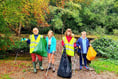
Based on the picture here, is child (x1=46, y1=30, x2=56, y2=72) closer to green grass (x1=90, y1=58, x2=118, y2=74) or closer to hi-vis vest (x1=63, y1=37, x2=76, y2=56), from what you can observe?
hi-vis vest (x1=63, y1=37, x2=76, y2=56)

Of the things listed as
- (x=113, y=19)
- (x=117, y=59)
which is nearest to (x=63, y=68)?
(x=117, y=59)

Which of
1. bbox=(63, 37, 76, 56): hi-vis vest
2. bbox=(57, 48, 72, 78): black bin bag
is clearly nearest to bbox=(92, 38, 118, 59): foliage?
bbox=(63, 37, 76, 56): hi-vis vest

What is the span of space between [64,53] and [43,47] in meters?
0.87

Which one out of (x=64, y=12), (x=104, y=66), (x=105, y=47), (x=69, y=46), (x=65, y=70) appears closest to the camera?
(x=65, y=70)

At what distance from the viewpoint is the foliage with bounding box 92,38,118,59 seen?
9.58 m

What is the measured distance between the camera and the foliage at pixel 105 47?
9.58 metres

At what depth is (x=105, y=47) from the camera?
1090 centimetres

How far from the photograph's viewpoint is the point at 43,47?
4.78 meters

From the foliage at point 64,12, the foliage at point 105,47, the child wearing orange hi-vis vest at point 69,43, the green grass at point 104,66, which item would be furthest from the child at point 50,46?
the foliage at point 64,12

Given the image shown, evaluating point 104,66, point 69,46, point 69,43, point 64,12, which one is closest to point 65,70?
point 69,46

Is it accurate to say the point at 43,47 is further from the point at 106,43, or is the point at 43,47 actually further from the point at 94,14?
the point at 94,14

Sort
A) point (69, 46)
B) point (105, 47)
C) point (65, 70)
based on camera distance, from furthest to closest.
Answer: point (105, 47), point (69, 46), point (65, 70)

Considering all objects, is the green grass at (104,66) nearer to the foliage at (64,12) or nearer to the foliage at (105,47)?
the foliage at (105,47)

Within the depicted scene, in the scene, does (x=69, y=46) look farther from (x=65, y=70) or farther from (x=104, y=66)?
(x=104, y=66)
